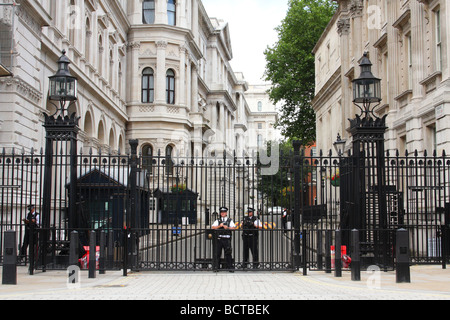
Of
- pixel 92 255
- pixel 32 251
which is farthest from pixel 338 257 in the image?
pixel 32 251

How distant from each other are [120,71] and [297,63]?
1550 centimetres

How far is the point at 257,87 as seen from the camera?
466 ft

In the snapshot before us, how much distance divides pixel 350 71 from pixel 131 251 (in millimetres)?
21816

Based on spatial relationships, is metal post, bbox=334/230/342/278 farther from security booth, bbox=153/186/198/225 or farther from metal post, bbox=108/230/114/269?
metal post, bbox=108/230/114/269

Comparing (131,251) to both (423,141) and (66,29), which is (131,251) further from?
(66,29)

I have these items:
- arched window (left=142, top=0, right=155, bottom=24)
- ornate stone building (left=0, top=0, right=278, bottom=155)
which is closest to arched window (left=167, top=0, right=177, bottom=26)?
ornate stone building (left=0, top=0, right=278, bottom=155)

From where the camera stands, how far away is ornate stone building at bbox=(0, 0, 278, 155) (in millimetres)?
20203

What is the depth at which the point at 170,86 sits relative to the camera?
4734 centimetres

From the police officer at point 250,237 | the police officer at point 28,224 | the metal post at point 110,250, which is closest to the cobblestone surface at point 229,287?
the metal post at point 110,250

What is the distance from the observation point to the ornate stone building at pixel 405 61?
18891 millimetres

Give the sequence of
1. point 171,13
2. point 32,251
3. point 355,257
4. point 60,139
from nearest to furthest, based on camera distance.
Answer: point 355,257, point 32,251, point 60,139, point 171,13

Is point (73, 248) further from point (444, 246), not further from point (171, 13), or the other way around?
point (171, 13)

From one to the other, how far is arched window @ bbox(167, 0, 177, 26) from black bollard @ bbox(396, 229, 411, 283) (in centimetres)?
3961
